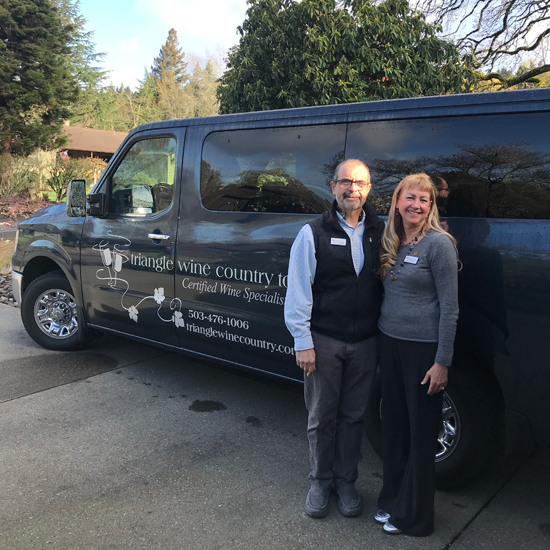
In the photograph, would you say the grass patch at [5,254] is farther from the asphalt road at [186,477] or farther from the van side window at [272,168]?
the van side window at [272,168]

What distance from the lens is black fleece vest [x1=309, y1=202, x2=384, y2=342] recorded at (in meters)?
2.38

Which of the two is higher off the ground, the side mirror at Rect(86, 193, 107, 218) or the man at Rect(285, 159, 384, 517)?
the side mirror at Rect(86, 193, 107, 218)

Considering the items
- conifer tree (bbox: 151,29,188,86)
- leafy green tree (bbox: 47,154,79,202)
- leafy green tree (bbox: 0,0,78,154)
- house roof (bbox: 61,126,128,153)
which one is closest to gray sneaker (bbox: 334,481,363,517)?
leafy green tree (bbox: 47,154,79,202)

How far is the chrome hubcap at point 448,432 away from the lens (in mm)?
2654

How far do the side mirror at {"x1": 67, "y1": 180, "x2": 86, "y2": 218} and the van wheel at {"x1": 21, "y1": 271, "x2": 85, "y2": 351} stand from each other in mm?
783

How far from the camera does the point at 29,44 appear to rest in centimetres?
2358

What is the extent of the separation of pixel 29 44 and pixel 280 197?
25.4 meters

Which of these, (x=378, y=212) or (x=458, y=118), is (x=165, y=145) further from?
(x=458, y=118)

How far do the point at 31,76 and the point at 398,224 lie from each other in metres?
25.4

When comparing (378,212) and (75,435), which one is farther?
(75,435)

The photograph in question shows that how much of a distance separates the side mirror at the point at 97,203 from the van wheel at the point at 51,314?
93cm

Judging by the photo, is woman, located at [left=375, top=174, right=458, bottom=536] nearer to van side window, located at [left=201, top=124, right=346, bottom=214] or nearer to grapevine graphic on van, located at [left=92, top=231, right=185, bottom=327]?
van side window, located at [left=201, top=124, right=346, bottom=214]

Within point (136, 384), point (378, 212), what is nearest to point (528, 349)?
point (378, 212)

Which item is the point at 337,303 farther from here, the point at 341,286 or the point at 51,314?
the point at 51,314
